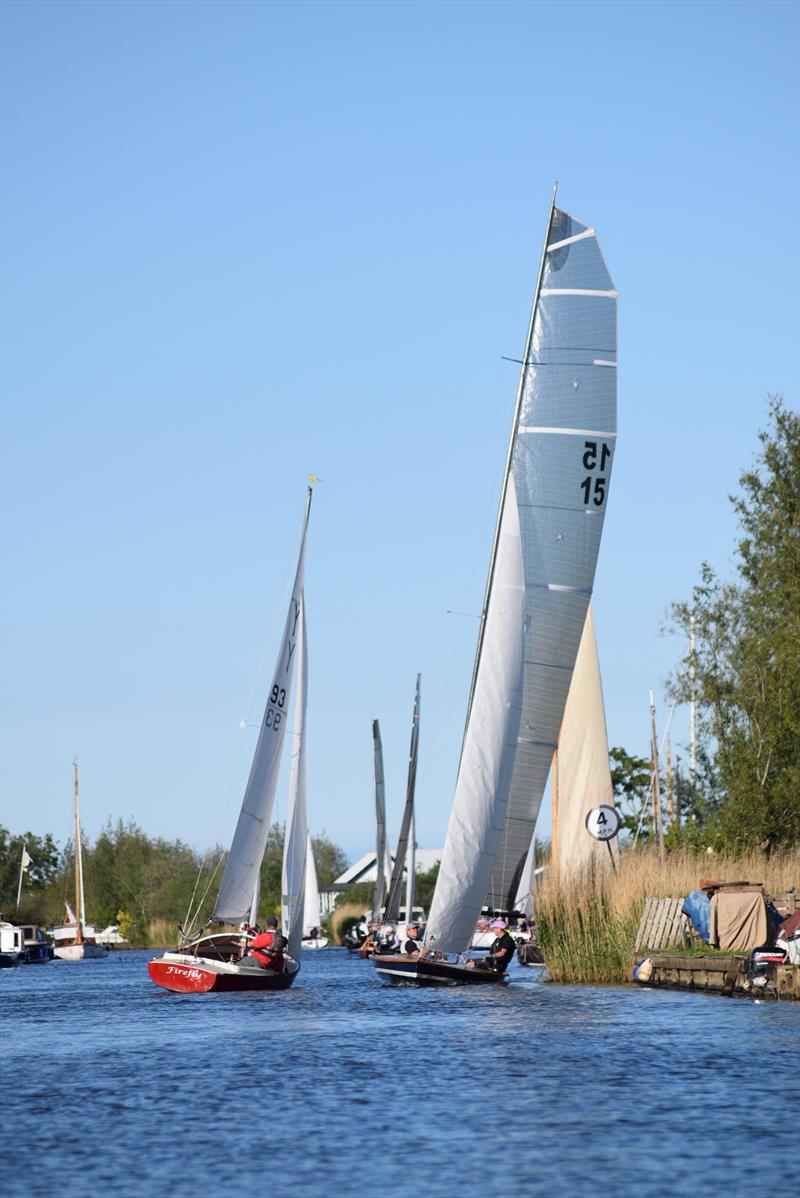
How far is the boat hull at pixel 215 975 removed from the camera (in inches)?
1753

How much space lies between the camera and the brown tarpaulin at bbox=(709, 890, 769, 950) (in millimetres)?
38438

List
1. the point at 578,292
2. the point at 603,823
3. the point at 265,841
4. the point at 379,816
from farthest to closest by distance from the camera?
the point at 379,816 → the point at 603,823 → the point at 265,841 → the point at 578,292

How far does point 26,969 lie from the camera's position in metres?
92.6

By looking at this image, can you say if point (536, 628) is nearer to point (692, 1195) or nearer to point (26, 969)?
point (692, 1195)

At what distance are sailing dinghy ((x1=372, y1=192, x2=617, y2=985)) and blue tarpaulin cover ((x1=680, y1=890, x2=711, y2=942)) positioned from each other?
13.6ft


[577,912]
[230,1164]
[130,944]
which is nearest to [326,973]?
[577,912]

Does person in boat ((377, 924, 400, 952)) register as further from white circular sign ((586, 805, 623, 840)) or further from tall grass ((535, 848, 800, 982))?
tall grass ((535, 848, 800, 982))

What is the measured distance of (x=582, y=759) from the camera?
192 ft

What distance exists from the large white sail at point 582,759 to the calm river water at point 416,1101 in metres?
19.5

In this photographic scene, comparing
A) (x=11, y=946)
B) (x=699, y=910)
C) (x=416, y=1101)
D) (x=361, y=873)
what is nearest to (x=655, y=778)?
(x=699, y=910)

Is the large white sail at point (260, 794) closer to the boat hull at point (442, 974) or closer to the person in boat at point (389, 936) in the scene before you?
Result: the boat hull at point (442, 974)

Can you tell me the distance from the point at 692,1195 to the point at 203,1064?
42.4ft

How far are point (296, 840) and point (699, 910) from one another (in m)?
12.8

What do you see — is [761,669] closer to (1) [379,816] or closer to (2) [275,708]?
(2) [275,708]
